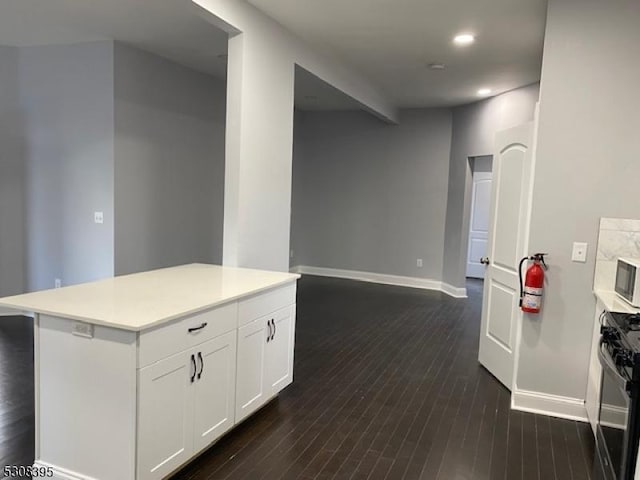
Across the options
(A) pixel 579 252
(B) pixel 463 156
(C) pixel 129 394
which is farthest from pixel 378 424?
(B) pixel 463 156

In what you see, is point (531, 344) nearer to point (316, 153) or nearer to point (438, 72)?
point (438, 72)

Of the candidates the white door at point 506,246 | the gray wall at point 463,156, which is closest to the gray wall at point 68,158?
the white door at point 506,246

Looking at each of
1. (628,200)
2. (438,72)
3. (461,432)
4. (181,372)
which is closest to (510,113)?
(438,72)

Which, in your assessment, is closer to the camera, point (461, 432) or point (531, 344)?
point (461, 432)

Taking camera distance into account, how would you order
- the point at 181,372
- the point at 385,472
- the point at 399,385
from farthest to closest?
the point at 399,385 < the point at 385,472 < the point at 181,372

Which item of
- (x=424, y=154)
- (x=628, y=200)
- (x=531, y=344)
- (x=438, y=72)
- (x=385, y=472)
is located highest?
(x=438, y=72)

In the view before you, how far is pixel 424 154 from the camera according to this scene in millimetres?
7371

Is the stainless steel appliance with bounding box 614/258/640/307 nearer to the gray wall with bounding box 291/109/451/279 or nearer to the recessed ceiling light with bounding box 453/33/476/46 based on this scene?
the recessed ceiling light with bounding box 453/33/476/46

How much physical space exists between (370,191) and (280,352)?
509cm

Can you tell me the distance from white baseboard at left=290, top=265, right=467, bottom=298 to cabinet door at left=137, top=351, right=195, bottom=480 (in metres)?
5.39

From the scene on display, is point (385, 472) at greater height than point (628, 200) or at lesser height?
lesser

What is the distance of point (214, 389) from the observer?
244 cm

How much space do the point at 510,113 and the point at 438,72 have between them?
1.32 meters

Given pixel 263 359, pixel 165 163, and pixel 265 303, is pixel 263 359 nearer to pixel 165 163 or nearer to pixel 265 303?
pixel 265 303
